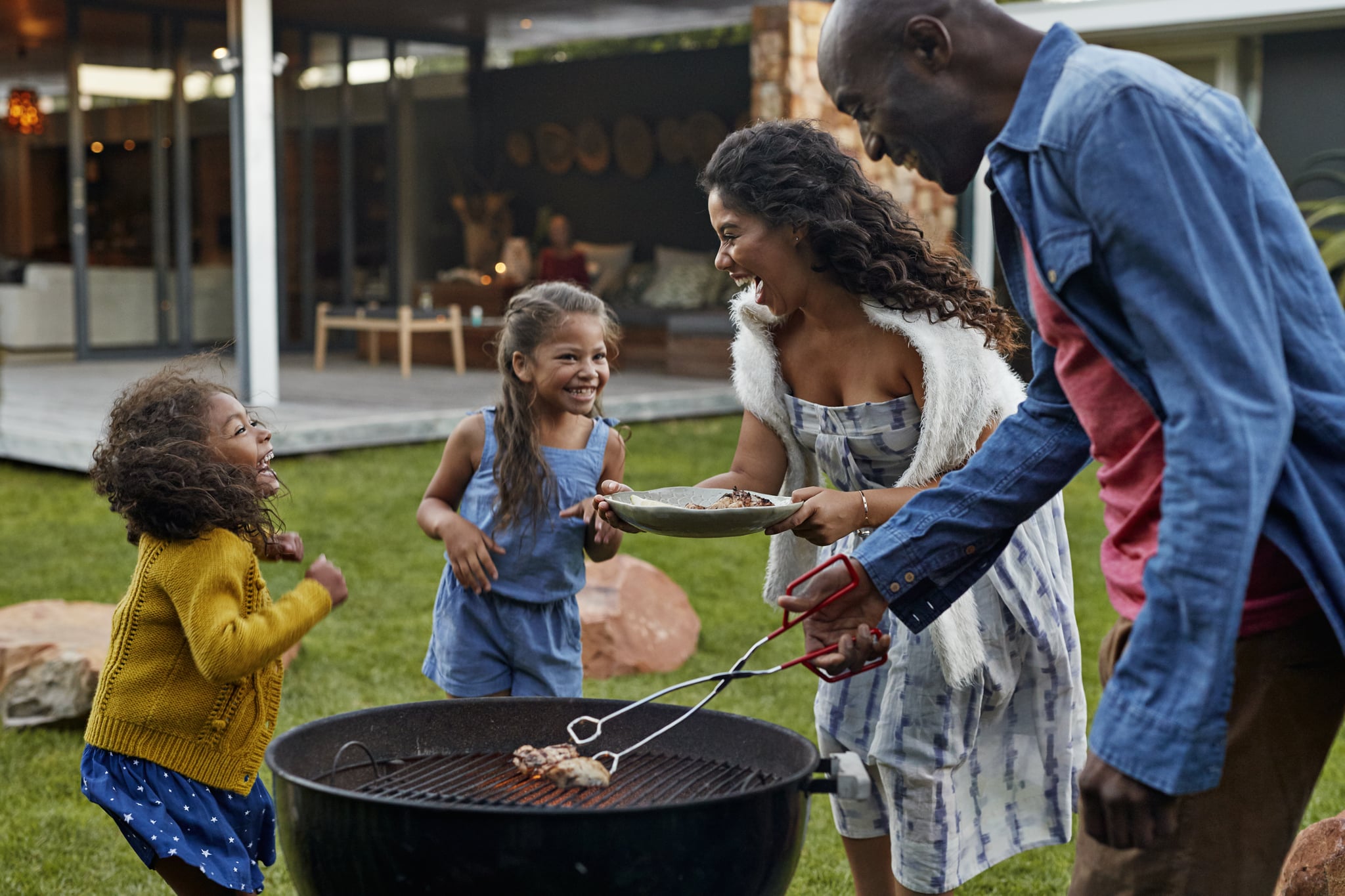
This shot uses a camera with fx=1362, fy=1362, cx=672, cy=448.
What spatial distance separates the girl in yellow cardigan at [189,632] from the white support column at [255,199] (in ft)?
21.7

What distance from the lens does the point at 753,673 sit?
2012 mm

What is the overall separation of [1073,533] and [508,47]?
11181mm

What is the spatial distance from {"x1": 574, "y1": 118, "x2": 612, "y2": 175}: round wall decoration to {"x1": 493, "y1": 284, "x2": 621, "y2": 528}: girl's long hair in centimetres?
1252

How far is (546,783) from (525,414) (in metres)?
1.09

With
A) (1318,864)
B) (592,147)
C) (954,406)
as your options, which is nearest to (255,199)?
(592,147)

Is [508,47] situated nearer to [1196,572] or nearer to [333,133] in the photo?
[333,133]

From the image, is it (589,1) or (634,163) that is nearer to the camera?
(589,1)

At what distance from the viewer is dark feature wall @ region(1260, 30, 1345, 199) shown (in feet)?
36.2

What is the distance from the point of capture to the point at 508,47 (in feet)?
52.7

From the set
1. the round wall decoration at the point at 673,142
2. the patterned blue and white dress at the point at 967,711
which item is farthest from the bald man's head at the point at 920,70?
the round wall decoration at the point at 673,142

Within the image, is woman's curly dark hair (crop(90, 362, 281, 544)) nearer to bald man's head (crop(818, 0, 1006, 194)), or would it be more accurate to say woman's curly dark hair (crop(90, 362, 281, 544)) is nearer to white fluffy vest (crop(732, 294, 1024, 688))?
white fluffy vest (crop(732, 294, 1024, 688))

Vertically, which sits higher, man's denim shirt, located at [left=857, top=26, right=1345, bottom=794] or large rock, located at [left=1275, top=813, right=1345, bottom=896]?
man's denim shirt, located at [left=857, top=26, right=1345, bottom=794]

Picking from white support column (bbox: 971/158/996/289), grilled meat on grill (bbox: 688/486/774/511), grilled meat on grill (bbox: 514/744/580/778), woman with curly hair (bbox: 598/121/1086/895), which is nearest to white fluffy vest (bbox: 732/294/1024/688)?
woman with curly hair (bbox: 598/121/1086/895)

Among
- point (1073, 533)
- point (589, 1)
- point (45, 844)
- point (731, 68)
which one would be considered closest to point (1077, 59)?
point (45, 844)
